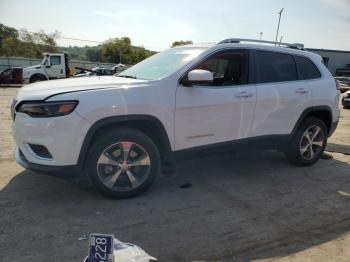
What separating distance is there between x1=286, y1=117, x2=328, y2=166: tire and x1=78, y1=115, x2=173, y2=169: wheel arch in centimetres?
220

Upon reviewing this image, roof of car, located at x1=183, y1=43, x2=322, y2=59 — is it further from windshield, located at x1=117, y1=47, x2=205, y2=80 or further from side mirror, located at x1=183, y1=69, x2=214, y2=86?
side mirror, located at x1=183, y1=69, x2=214, y2=86

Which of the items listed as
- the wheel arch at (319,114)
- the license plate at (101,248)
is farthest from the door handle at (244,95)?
the license plate at (101,248)

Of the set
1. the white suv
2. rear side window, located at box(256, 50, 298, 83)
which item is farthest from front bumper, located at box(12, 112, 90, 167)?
rear side window, located at box(256, 50, 298, 83)

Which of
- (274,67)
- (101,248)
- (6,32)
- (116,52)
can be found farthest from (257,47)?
(6,32)

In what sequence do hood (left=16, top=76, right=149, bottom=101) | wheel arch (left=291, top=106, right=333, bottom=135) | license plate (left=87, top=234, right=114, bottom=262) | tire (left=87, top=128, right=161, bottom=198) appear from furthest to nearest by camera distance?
wheel arch (left=291, top=106, right=333, bottom=135) < tire (left=87, top=128, right=161, bottom=198) < hood (left=16, top=76, right=149, bottom=101) < license plate (left=87, top=234, right=114, bottom=262)

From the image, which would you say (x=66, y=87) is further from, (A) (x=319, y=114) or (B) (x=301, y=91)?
(A) (x=319, y=114)

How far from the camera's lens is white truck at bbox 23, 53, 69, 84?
893 inches

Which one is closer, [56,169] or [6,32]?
[56,169]

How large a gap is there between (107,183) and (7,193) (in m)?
1.20

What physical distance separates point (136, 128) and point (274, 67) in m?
2.25

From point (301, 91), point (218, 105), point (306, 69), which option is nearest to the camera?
point (218, 105)

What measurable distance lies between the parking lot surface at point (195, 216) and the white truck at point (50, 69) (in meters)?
18.6

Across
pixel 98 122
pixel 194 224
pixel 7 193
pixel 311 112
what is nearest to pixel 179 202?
pixel 194 224

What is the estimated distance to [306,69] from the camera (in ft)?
17.8
